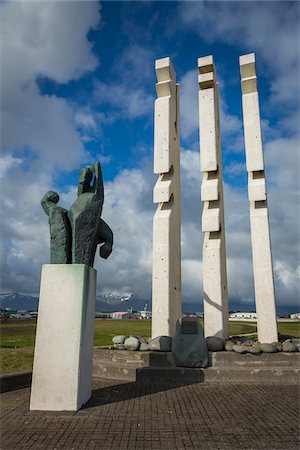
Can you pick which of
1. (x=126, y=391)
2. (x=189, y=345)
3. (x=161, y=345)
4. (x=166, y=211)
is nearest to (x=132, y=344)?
(x=161, y=345)

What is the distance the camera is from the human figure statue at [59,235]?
6797 millimetres

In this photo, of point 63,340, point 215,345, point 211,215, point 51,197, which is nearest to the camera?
point 63,340

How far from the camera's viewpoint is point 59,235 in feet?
22.6

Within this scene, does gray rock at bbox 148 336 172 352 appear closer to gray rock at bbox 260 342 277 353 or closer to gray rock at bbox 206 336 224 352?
gray rock at bbox 206 336 224 352

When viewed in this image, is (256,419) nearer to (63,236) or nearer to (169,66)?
(63,236)

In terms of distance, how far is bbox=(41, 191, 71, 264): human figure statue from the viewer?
680 cm

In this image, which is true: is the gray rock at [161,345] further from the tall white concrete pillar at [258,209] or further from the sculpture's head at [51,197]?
the sculpture's head at [51,197]

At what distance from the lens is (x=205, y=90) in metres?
14.3

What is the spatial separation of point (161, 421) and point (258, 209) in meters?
8.85

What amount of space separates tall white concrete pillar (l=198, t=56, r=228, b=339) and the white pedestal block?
22.1ft

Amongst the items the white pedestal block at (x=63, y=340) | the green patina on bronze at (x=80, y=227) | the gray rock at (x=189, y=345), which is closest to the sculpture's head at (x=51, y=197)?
the green patina on bronze at (x=80, y=227)

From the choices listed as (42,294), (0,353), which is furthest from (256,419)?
(0,353)

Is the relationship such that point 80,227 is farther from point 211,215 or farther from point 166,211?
point 211,215

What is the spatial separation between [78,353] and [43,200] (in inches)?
123
